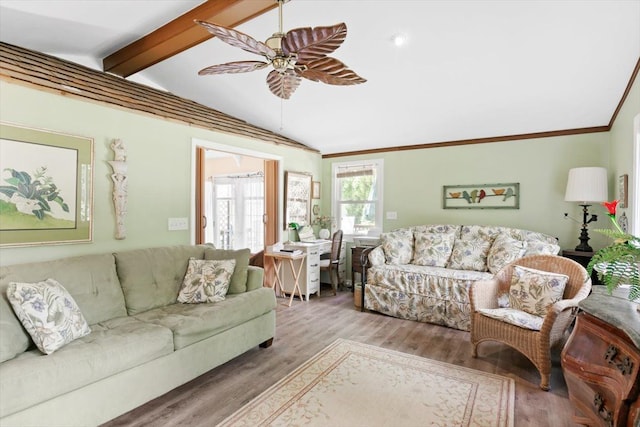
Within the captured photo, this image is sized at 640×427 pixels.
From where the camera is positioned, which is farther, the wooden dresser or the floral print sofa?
the floral print sofa

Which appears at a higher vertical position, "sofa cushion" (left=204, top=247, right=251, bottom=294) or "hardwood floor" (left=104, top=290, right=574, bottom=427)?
"sofa cushion" (left=204, top=247, right=251, bottom=294)

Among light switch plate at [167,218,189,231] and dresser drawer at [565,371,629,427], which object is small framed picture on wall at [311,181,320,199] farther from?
dresser drawer at [565,371,629,427]

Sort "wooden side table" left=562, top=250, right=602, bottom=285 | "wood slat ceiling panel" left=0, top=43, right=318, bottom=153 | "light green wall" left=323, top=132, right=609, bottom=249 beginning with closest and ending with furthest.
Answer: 1. "wood slat ceiling panel" left=0, top=43, right=318, bottom=153
2. "wooden side table" left=562, top=250, right=602, bottom=285
3. "light green wall" left=323, top=132, right=609, bottom=249

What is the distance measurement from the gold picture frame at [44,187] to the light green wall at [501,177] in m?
3.89

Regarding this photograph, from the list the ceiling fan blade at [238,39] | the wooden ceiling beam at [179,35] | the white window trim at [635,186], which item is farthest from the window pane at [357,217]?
the ceiling fan blade at [238,39]

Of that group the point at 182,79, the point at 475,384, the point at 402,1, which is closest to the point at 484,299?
the point at 475,384

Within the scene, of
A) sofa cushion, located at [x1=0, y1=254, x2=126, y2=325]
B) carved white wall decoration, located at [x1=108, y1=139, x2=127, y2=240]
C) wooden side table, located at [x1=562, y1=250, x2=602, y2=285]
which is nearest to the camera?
sofa cushion, located at [x1=0, y1=254, x2=126, y2=325]

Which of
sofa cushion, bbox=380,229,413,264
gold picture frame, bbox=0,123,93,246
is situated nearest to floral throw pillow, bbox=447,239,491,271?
sofa cushion, bbox=380,229,413,264

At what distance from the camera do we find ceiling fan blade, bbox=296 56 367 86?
6.71 ft

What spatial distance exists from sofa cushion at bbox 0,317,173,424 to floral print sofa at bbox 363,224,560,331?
2.63 m

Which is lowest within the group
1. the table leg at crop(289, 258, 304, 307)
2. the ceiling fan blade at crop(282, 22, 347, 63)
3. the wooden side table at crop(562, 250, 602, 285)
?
the table leg at crop(289, 258, 304, 307)

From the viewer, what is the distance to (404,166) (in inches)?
203

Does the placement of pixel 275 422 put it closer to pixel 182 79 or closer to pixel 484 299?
pixel 484 299

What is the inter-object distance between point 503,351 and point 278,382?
2.10 m
